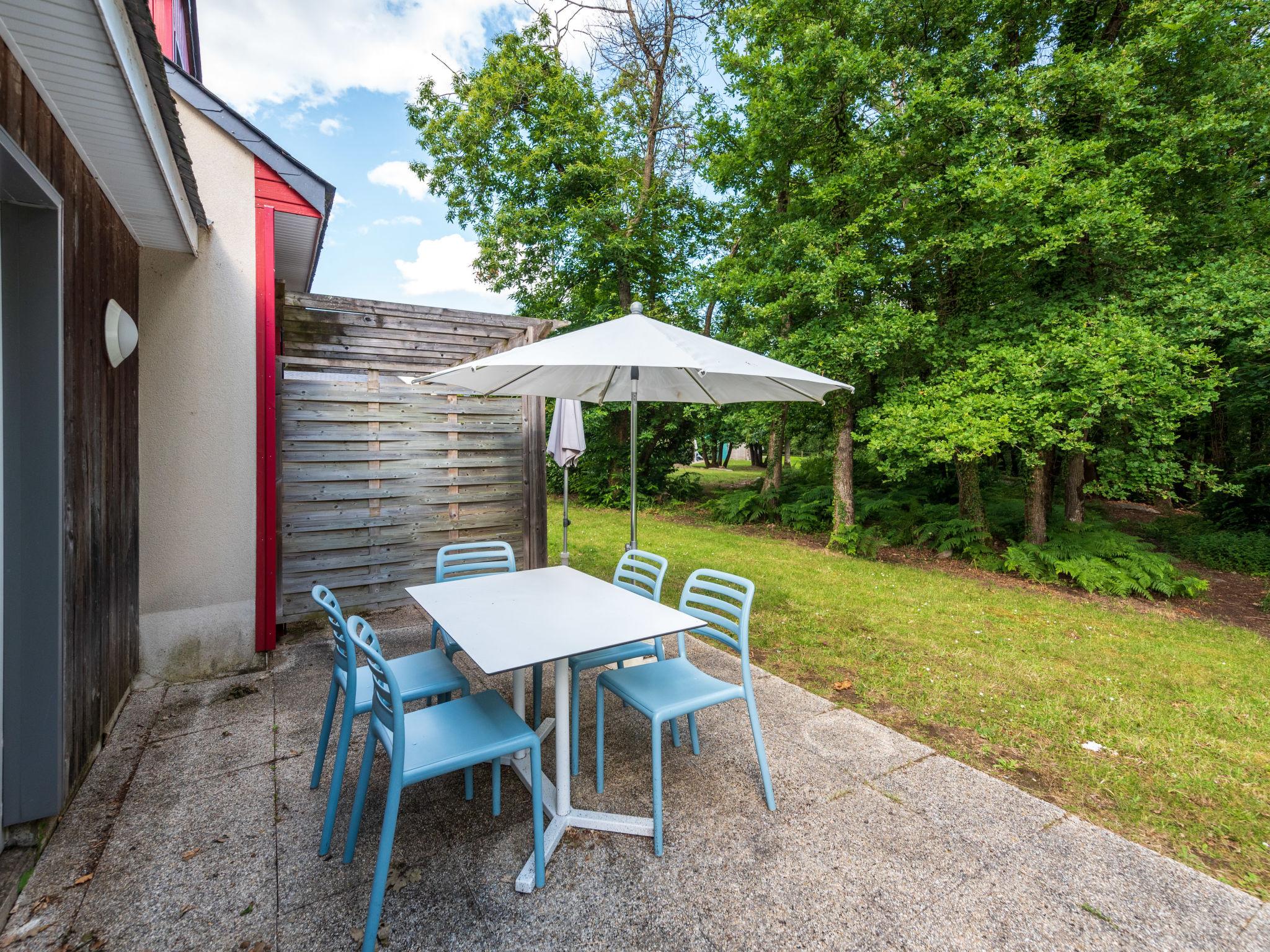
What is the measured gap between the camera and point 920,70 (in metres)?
6.88

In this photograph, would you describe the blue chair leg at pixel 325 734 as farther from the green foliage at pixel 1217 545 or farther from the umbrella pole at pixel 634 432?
the green foliage at pixel 1217 545

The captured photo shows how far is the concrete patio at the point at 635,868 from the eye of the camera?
168cm

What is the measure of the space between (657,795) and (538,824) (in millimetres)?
463

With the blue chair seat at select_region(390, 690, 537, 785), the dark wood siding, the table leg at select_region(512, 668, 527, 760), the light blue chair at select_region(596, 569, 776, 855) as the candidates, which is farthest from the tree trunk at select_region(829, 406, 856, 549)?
the dark wood siding

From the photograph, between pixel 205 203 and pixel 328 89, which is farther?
pixel 328 89

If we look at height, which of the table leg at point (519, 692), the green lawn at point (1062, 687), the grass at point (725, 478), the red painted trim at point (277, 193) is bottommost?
the green lawn at point (1062, 687)

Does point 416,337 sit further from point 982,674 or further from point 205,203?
point 982,674

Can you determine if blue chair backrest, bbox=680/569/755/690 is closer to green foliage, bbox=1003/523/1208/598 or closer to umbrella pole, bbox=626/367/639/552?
umbrella pole, bbox=626/367/639/552

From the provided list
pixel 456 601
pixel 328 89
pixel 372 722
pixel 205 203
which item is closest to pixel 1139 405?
pixel 456 601

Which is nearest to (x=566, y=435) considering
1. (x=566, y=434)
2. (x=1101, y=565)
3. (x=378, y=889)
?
(x=566, y=434)

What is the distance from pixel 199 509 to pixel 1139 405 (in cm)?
881

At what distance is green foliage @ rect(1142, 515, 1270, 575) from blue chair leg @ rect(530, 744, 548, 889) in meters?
10.0

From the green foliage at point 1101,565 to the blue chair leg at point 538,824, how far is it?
7.12 metres

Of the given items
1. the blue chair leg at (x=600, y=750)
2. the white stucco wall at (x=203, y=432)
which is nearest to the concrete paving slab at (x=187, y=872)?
the blue chair leg at (x=600, y=750)
